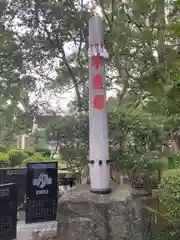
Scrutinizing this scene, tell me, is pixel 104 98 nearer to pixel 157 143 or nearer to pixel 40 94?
pixel 157 143

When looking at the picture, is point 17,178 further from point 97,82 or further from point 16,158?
point 16,158

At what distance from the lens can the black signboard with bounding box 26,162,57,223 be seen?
5.25 meters

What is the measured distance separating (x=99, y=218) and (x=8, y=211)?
1.31 metres

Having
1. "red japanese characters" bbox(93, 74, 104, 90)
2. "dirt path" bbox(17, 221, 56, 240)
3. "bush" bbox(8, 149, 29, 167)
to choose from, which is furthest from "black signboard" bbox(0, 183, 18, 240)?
"bush" bbox(8, 149, 29, 167)

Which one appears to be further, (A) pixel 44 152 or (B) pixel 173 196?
(A) pixel 44 152

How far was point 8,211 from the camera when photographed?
169 inches

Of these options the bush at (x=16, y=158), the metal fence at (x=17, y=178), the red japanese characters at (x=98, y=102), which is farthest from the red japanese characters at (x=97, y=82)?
the bush at (x=16, y=158)

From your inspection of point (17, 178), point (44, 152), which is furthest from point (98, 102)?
point (44, 152)

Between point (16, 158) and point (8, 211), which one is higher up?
point (16, 158)

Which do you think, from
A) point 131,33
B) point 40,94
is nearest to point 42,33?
point 40,94

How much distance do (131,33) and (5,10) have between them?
118 inches

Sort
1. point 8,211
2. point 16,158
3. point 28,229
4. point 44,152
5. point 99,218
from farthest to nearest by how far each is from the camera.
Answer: point 16,158, point 44,152, point 28,229, point 99,218, point 8,211

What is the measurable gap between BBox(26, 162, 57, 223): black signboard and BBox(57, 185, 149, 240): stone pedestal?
1.58 ft

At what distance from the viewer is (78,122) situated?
6.45 metres
